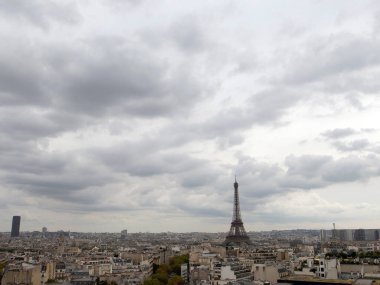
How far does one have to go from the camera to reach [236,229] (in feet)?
472

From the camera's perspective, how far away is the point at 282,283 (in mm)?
46094

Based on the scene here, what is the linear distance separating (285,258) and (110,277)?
43.4m

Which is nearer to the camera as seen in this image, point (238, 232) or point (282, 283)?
point (282, 283)

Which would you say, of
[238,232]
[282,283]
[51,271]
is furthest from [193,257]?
[238,232]

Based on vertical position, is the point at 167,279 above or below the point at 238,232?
below

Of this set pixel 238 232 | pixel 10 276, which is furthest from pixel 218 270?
pixel 238 232

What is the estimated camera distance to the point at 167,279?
70938 mm

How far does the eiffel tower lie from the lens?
141m

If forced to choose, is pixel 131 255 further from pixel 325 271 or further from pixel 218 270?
pixel 325 271

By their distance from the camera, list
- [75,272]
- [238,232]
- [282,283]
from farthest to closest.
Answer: [238,232], [75,272], [282,283]

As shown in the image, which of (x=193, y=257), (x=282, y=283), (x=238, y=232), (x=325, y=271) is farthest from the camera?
(x=238, y=232)

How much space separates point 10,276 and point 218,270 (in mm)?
28701

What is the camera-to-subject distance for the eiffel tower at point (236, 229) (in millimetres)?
141250

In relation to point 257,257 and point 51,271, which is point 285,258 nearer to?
point 257,257
